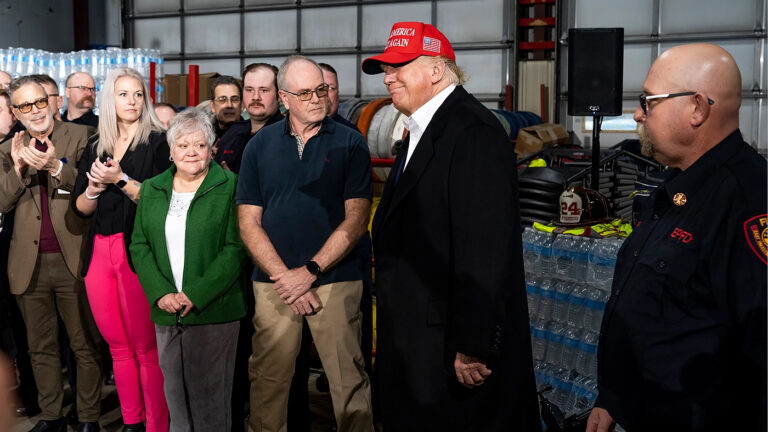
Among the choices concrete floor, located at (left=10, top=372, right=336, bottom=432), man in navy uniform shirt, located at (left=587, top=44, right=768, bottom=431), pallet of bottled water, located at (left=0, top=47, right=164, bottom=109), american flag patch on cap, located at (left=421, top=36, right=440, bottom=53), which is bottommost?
concrete floor, located at (left=10, top=372, right=336, bottom=432)

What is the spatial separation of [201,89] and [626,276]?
423 inches

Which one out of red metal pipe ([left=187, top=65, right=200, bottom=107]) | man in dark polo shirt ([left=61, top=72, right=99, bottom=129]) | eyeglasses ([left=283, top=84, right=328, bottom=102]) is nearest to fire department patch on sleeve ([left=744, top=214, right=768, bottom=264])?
eyeglasses ([left=283, top=84, right=328, bottom=102])

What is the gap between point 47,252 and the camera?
382 cm

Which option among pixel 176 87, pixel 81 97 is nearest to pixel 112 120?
pixel 81 97

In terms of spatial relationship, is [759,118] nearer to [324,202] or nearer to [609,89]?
[609,89]

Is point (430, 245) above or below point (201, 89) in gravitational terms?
below

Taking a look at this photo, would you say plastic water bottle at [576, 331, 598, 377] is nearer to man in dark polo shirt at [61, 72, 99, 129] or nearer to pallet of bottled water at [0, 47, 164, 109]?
man in dark polo shirt at [61, 72, 99, 129]

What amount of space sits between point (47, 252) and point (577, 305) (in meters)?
2.75

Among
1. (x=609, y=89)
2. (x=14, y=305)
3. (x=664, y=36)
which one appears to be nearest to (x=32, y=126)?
(x=14, y=305)

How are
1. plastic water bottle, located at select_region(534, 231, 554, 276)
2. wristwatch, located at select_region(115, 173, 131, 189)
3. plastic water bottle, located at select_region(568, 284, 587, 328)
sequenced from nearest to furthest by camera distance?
wristwatch, located at select_region(115, 173, 131, 189)
plastic water bottle, located at select_region(568, 284, 587, 328)
plastic water bottle, located at select_region(534, 231, 554, 276)

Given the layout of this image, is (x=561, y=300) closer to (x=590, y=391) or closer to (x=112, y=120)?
(x=590, y=391)

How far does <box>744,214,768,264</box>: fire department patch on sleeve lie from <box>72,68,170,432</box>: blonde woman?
2663 millimetres

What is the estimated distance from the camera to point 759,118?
34.7 feet

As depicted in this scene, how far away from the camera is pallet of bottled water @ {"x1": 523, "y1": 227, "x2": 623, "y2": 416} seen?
12.2ft
